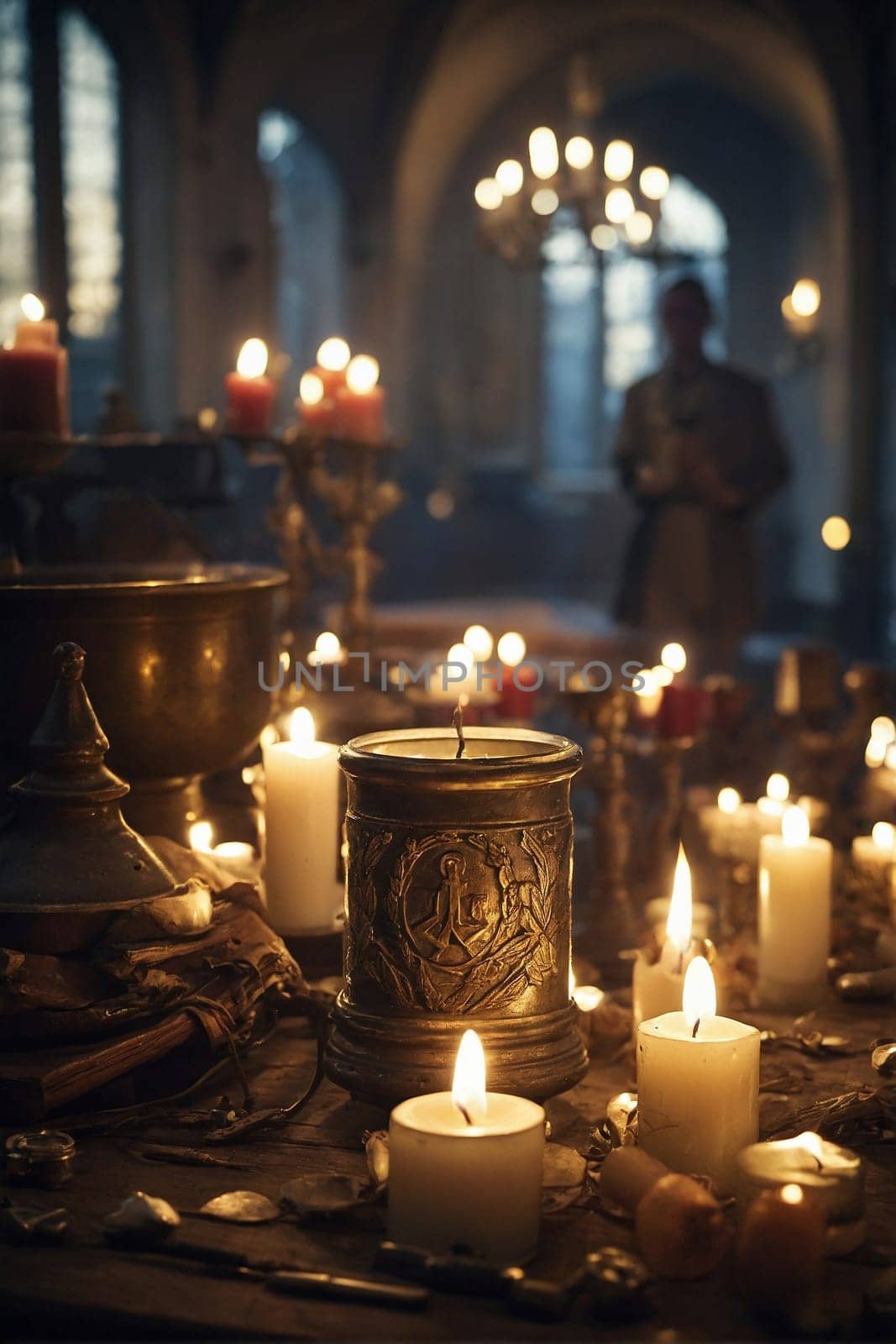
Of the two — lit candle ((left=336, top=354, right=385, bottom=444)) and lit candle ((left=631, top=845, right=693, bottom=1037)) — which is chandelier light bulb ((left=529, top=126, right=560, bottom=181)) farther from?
lit candle ((left=631, top=845, right=693, bottom=1037))

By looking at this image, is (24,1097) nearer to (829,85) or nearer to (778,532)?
(829,85)

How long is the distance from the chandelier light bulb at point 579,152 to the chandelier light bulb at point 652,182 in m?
0.22

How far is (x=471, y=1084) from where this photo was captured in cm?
171

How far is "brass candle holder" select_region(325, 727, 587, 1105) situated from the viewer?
2051 millimetres

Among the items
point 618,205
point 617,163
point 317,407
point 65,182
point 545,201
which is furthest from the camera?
point 65,182

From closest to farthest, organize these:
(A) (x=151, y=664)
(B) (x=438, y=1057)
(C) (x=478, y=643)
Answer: (B) (x=438, y=1057)
(A) (x=151, y=664)
(C) (x=478, y=643)

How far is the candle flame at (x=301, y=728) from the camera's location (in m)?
2.75

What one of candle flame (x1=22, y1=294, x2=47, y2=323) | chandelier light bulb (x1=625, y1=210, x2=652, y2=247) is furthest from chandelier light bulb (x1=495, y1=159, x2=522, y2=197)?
candle flame (x1=22, y1=294, x2=47, y2=323)

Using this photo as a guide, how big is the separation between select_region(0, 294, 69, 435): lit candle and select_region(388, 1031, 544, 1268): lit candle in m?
1.65

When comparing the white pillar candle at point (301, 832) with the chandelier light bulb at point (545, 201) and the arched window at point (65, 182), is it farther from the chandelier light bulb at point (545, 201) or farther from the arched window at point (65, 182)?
the arched window at point (65, 182)

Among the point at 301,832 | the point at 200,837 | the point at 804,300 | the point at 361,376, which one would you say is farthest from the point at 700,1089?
the point at 804,300

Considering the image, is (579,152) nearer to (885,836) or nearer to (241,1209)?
(885,836)

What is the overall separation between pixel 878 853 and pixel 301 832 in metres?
1.18

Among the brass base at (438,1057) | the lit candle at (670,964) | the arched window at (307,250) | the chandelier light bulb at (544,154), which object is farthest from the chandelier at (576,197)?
the brass base at (438,1057)
